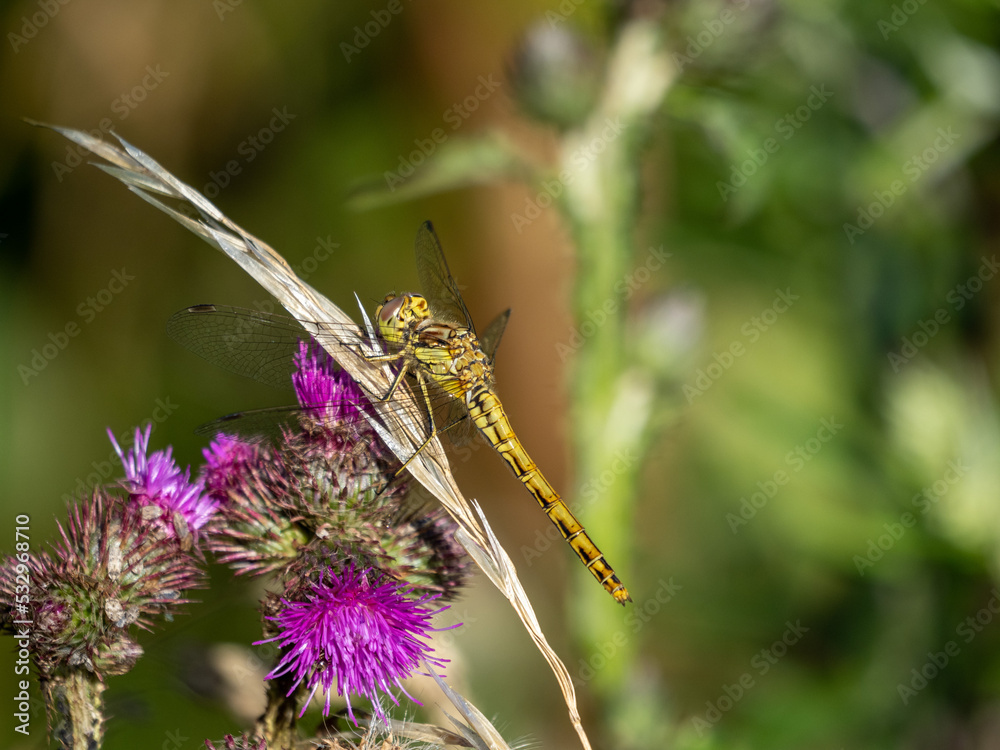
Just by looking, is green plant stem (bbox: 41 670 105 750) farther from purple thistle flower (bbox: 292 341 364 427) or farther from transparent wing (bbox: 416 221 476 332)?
transparent wing (bbox: 416 221 476 332)

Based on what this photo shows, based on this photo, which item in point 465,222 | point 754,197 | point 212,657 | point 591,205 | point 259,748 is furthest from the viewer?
point 465,222

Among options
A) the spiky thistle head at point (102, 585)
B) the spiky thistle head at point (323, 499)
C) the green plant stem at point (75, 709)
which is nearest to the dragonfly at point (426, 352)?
the spiky thistle head at point (323, 499)

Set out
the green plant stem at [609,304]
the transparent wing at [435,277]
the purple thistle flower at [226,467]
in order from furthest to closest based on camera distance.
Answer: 1. the green plant stem at [609,304]
2. the transparent wing at [435,277]
3. the purple thistle flower at [226,467]

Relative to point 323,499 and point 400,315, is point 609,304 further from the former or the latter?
point 323,499

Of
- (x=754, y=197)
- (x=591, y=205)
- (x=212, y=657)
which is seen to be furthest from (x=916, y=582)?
(x=212, y=657)

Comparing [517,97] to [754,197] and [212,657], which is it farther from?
[212,657]

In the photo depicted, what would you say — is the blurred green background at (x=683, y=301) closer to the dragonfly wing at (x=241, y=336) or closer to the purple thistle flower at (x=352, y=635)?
the dragonfly wing at (x=241, y=336)

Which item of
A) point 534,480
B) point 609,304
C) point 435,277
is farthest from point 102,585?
point 609,304
